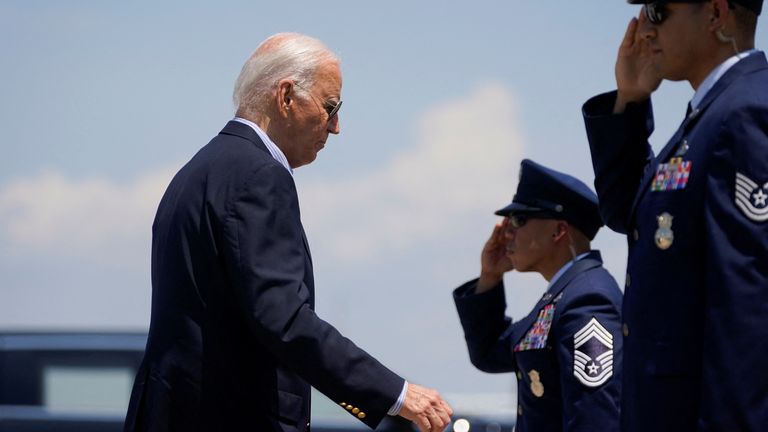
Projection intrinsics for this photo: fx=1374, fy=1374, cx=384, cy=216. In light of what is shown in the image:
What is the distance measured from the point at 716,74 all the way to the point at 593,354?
1.54 meters

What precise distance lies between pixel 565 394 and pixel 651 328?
1.45m

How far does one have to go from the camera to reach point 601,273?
5.04 metres

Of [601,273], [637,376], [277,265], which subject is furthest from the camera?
[601,273]

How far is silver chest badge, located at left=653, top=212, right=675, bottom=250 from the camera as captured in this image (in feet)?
10.4

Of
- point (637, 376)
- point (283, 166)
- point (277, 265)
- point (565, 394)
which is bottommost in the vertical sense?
point (565, 394)

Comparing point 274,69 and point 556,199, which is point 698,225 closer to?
point 274,69

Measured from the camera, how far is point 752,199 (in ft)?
9.83

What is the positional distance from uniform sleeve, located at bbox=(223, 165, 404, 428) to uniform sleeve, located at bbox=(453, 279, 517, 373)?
1.68 m

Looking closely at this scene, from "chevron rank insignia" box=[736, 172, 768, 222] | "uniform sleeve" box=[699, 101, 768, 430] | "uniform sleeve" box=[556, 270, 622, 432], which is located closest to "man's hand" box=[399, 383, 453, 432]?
"uniform sleeve" box=[556, 270, 622, 432]

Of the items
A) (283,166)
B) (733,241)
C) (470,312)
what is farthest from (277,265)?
(470,312)

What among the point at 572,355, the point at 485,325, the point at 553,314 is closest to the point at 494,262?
the point at 485,325

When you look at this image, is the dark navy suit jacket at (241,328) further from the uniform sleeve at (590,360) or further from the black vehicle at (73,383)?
the black vehicle at (73,383)

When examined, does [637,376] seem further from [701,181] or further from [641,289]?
[701,181]

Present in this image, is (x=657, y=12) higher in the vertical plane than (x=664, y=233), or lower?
higher
